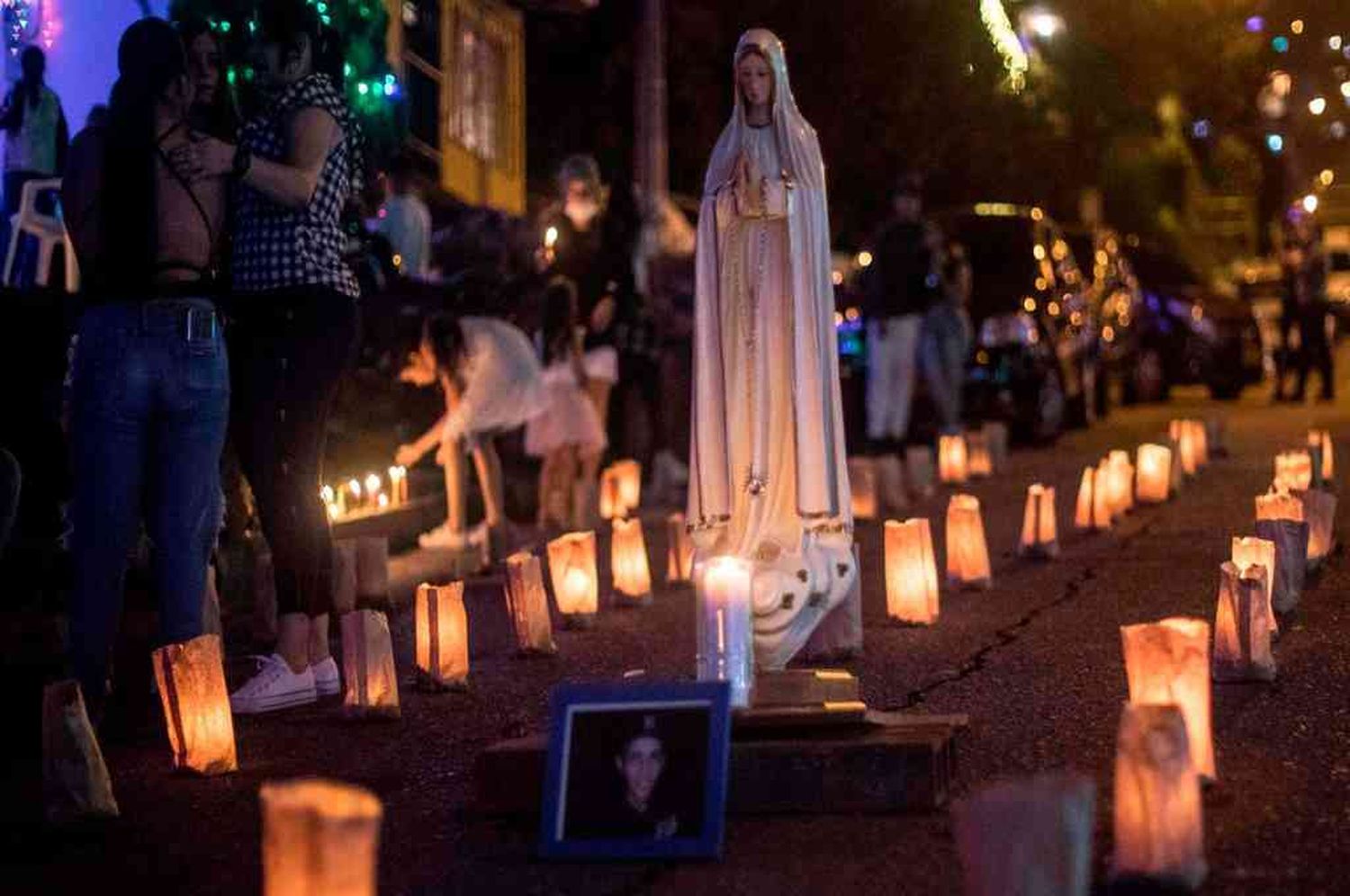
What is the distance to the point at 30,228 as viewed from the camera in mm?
14211

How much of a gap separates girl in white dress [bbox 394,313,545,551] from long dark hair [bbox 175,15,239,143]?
17.3 ft

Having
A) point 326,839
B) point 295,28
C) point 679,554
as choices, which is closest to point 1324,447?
point 679,554

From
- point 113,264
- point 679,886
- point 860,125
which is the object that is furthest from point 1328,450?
point 679,886

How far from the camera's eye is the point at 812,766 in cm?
646

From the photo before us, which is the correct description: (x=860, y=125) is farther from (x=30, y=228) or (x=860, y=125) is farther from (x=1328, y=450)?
(x=30, y=228)

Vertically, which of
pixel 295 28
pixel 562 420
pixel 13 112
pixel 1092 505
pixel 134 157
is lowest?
pixel 1092 505

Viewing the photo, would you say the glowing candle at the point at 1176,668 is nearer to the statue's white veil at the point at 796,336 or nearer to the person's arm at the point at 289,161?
the statue's white veil at the point at 796,336

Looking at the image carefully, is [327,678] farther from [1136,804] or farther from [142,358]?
[1136,804]

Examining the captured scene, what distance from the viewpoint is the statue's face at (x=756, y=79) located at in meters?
8.56

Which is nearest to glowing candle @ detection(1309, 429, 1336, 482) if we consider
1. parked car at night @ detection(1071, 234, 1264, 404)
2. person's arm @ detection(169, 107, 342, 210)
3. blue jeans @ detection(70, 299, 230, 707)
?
person's arm @ detection(169, 107, 342, 210)

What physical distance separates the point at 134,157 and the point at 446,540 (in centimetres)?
696

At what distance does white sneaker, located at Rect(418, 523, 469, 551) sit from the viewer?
14656 millimetres

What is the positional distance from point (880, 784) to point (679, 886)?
0.85m

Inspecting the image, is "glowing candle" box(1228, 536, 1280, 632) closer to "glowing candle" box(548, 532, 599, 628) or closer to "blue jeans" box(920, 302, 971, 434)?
"glowing candle" box(548, 532, 599, 628)
